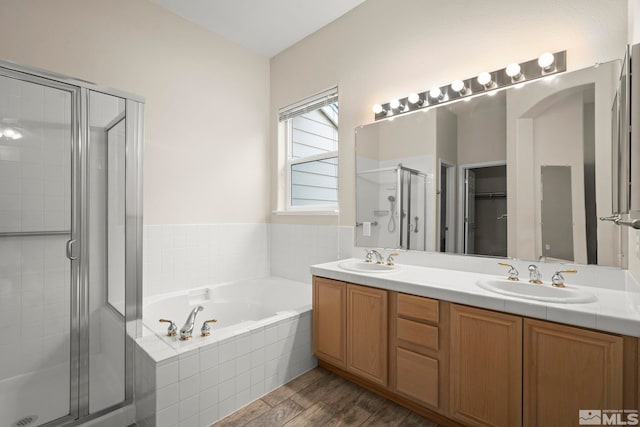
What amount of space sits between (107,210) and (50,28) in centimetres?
145

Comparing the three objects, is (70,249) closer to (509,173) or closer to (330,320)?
(330,320)

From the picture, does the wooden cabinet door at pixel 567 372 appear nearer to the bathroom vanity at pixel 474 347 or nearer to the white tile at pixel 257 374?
the bathroom vanity at pixel 474 347

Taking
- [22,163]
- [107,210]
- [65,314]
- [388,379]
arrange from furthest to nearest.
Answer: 1. [388,379]
2. [107,210]
3. [65,314]
4. [22,163]

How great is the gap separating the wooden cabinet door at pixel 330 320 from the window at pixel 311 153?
1020 millimetres

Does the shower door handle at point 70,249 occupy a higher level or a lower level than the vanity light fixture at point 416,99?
lower

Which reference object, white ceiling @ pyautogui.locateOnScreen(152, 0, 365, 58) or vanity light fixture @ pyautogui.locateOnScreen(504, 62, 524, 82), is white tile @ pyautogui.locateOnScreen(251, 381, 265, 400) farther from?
white ceiling @ pyautogui.locateOnScreen(152, 0, 365, 58)

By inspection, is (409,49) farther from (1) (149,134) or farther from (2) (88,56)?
(2) (88,56)

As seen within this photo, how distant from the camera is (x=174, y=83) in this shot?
8.68 feet

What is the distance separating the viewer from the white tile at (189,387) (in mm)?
1597

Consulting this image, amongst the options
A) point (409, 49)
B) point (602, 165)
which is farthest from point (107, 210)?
point (602, 165)

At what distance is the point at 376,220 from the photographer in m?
2.48

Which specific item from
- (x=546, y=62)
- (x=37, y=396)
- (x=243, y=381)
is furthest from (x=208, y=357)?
(x=546, y=62)

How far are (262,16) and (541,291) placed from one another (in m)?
2.99

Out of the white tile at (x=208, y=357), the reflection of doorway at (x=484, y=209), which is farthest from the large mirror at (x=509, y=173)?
the white tile at (x=208, y=357)
